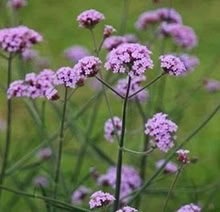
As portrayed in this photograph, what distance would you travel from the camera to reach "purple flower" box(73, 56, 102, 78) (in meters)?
1.20

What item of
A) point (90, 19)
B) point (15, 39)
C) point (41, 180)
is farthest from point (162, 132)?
point (41, 180)

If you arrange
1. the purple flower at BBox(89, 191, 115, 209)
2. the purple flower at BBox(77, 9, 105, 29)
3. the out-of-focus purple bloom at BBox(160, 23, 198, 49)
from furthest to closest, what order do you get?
the out-of-focus purple bloom at BBox(160, 23, 198, 49) < the purple flower at BBox(77, 9, 105, 29) < the purple flower at BBox(89, 191, 115, 209)

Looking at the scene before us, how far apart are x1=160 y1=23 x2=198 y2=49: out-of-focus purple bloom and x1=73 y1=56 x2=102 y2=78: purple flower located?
28.3 inches

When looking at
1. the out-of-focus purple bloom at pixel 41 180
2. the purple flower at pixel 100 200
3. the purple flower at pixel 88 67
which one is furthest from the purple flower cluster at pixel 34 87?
the out-of-focus purple bloom at pixel 41 180

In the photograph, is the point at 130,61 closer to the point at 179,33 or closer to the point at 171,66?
the point at 171,66

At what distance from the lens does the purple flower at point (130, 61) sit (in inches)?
46.1

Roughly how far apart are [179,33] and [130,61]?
754 millimetres

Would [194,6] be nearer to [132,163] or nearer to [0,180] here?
[132,163]

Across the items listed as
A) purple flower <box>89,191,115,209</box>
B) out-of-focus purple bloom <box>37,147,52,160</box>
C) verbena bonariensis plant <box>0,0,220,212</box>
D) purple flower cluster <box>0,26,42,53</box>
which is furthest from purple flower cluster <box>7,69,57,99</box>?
out-of-focus purple bloom <box>37,147,52,160</box>

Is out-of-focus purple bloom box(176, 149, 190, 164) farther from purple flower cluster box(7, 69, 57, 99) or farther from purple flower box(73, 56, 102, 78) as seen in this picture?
purple flower cluster box(7, 69, 57, 99)

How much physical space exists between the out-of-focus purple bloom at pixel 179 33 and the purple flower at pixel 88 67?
72cm

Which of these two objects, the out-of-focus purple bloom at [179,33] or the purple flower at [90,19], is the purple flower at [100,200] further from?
the out-of-focus purple bloom at [179,33]

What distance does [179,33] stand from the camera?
1.91 m

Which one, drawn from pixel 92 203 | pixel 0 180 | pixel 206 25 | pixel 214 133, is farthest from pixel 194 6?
pixel 92 203
